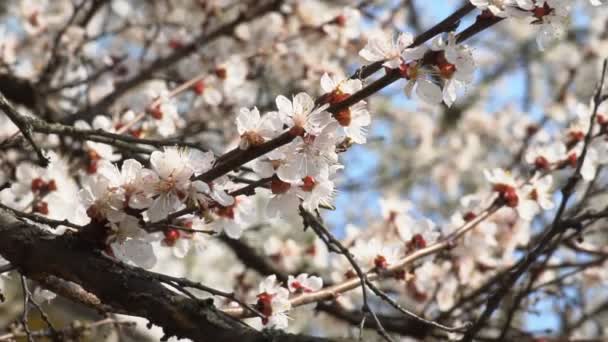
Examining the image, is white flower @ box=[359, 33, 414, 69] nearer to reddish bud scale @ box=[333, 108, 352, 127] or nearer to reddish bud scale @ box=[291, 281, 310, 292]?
reddish bud scale @ box=[333, 108, 352, 127]

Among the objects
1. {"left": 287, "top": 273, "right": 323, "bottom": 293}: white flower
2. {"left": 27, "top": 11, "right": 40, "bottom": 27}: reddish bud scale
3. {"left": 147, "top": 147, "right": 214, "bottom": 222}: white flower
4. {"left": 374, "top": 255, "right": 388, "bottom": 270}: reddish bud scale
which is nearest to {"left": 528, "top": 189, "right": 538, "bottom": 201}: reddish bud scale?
{"left": 374, "top": 255, "right": 388, "bottom": 270}: reddish bud scale

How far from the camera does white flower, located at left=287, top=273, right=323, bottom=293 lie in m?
2.07

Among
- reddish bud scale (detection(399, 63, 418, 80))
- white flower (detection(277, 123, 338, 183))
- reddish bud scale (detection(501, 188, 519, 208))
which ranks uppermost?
reddish bud scale (detection(501, 188, 519, 208))

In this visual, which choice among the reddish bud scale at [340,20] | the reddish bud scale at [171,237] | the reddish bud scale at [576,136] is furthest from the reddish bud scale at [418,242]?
the reddish bud scale at [340,20]

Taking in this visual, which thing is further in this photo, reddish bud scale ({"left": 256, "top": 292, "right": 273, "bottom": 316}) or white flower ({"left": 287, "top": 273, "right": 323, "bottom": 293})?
white flower ({"left": 287, "top": 273, "right": 323, "bottom": 293})

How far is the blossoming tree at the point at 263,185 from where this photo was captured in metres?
1.48

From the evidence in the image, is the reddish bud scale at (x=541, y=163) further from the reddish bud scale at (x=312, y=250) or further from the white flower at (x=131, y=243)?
the white flower at (x=131, y=243)

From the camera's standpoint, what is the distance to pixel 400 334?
8.96 ft

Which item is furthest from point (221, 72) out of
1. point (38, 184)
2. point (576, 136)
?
point (576, 136)

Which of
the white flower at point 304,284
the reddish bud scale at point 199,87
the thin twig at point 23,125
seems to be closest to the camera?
the thin twig at point 23,125

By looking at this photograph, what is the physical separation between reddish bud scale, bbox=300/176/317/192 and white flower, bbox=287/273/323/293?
548 millimetres

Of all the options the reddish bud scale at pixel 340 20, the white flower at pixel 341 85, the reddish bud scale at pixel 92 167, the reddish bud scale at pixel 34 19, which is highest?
the reddish bud scale at pixel 34 19

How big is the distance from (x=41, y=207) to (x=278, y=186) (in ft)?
3.03

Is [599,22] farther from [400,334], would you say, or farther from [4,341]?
[4,341]
